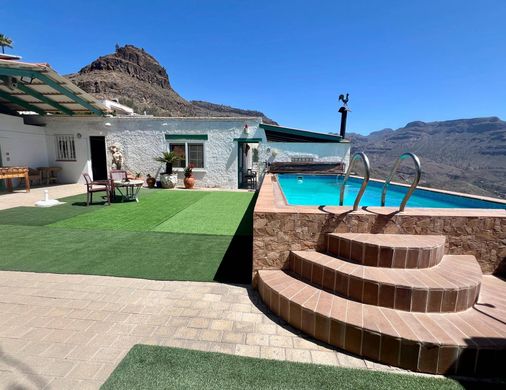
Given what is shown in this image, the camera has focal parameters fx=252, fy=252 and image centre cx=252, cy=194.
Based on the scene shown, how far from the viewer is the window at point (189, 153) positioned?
44.9 feet

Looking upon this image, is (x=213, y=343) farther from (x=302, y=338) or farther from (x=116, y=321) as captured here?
(x=116, y=321)

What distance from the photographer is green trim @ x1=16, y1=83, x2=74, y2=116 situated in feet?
35.3

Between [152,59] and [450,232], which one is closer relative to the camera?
[450,232]

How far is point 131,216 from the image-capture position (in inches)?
279

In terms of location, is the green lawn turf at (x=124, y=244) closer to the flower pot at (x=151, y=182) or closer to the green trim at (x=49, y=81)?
the green trim at (x=49, y=81)

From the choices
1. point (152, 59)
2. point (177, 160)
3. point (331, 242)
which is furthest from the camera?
point (152, 59)

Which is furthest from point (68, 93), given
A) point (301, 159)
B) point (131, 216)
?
point (301, 159)

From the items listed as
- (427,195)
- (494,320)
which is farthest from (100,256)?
(427,195)

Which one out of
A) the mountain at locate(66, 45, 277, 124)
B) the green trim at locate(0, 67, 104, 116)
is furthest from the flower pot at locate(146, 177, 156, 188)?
the mountain at locate(66, 45, 277, 124)

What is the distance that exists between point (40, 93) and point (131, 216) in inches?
372

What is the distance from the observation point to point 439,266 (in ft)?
9.61

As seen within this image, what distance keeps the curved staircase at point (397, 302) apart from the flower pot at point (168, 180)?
35.6 feet

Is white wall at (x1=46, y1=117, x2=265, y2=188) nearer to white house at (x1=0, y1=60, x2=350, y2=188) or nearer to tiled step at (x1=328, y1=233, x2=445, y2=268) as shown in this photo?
white house at (x1=0, y1=60, x2=350, y2=188)

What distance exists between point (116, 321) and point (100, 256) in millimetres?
2068
